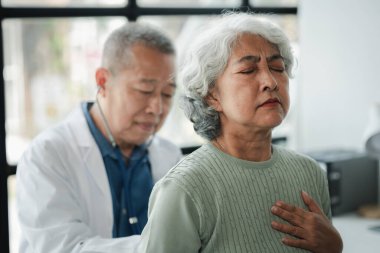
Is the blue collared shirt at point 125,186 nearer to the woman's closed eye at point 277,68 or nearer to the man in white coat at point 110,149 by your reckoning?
the man in white coat at point 110,149

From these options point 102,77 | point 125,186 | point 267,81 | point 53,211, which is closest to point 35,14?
point 102,77

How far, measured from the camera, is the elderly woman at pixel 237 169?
1330mm

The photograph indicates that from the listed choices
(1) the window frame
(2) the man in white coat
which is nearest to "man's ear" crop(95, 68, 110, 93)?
(2) the man in white coat

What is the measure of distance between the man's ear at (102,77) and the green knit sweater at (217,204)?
0.64m

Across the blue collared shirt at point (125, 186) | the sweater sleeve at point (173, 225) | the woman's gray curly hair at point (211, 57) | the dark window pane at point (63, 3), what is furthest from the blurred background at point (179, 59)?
the sweater sleeve at point (173, 225)

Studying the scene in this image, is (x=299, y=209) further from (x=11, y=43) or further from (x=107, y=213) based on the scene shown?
(x=11, y=43)

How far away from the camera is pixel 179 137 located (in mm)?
2916

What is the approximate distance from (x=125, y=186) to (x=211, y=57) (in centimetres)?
73

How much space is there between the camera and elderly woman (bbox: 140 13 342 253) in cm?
133

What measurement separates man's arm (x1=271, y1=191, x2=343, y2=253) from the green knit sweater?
0.07ft

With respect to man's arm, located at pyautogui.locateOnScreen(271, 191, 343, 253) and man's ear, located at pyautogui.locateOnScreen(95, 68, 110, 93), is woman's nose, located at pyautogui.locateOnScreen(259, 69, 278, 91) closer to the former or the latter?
man's arm, located at pyautogui.locateOnScreen(271, 191, 343, 253)

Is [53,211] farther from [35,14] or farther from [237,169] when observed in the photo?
[35,14]

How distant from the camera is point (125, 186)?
1.99 metres

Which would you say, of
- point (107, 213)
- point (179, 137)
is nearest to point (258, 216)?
point (107, 213)
